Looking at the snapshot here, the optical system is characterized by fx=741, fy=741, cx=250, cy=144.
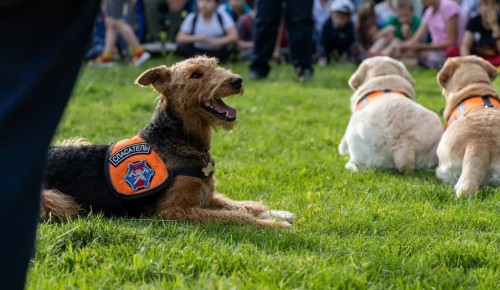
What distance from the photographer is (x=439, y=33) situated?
15000 mm

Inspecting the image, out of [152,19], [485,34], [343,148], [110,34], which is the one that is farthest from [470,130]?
[152,19]

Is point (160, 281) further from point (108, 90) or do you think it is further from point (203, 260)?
point (108, 90)

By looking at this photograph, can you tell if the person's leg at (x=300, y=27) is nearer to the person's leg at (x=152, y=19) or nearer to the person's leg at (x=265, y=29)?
the person's leg at (x=265, y=29)

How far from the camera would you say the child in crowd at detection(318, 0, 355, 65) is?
53.7 feet

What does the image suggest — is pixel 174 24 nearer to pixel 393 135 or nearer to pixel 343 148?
pixel 343 148

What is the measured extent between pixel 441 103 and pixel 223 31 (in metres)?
6.62

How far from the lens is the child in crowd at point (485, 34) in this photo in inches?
545

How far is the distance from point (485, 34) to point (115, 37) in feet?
25.9

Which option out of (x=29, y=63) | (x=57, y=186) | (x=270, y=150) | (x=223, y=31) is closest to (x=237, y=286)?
(x=29, y=63)

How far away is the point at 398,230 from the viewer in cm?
480

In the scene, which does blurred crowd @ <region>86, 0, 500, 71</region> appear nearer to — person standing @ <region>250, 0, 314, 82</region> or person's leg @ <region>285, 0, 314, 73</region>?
person standing @ <region>250, 0, 314, 82</region>

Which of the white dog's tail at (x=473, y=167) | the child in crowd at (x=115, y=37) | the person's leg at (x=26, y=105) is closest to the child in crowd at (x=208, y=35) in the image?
the child in crowd at (x=115, y=37)

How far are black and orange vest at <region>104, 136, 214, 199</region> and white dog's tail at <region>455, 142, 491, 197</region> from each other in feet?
7.02

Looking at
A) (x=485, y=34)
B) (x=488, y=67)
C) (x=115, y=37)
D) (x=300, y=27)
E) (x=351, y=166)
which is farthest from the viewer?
(x=115, y=37)
